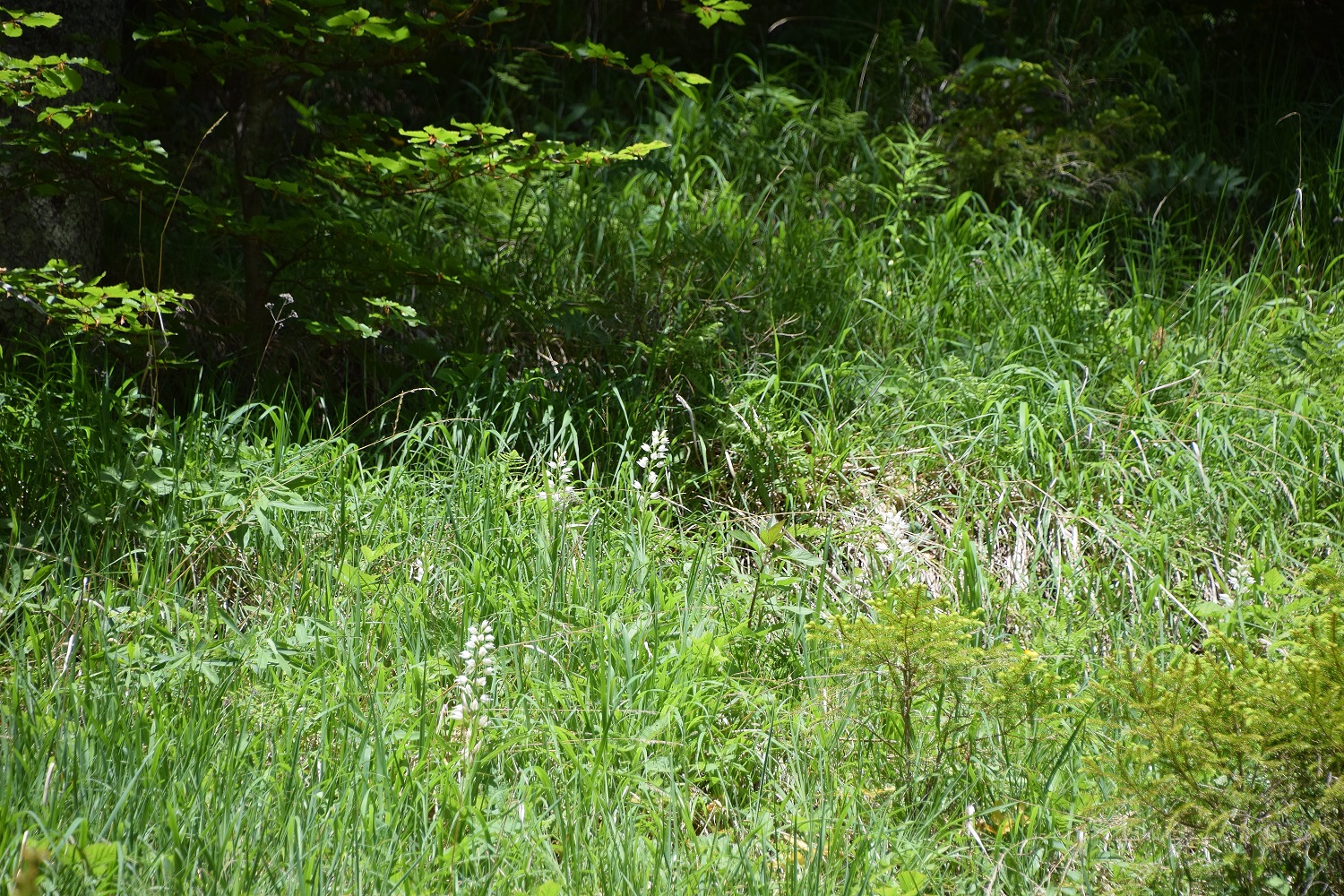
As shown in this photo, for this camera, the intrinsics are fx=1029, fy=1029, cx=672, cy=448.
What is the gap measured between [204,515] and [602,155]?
167 cm

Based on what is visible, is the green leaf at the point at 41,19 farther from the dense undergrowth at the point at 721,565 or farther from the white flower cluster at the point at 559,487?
the white flower cluster at the point at 559,487

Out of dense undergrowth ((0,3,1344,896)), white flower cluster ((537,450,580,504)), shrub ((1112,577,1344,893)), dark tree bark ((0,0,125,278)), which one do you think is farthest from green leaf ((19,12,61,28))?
shrub ((1112,577,1344,893))

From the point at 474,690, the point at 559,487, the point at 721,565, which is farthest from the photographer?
the point at 559,487

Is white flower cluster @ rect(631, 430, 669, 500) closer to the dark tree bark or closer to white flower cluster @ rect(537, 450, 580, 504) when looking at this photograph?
white flower cluster @ rect(537, 450, 580, 504)

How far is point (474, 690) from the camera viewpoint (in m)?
2.43

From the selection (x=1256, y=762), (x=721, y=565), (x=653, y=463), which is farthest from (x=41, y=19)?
(x=1256, y=762)

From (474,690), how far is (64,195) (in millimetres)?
2598

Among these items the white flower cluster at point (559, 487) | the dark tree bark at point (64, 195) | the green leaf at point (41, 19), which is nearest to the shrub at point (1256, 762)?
the white flower cluster at point (559, 487)

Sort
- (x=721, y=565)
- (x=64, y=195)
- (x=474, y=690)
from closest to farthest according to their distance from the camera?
(x=474, y=690) < (x=721, y=565) < (x=64, y=195)

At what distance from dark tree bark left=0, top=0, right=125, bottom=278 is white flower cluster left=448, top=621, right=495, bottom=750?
2.32 m

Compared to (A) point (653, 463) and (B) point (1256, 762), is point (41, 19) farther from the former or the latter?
(B) point (1256, 762)

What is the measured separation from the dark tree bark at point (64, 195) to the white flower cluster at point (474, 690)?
232 cm

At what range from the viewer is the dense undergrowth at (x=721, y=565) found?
1.98m

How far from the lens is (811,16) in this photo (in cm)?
633
